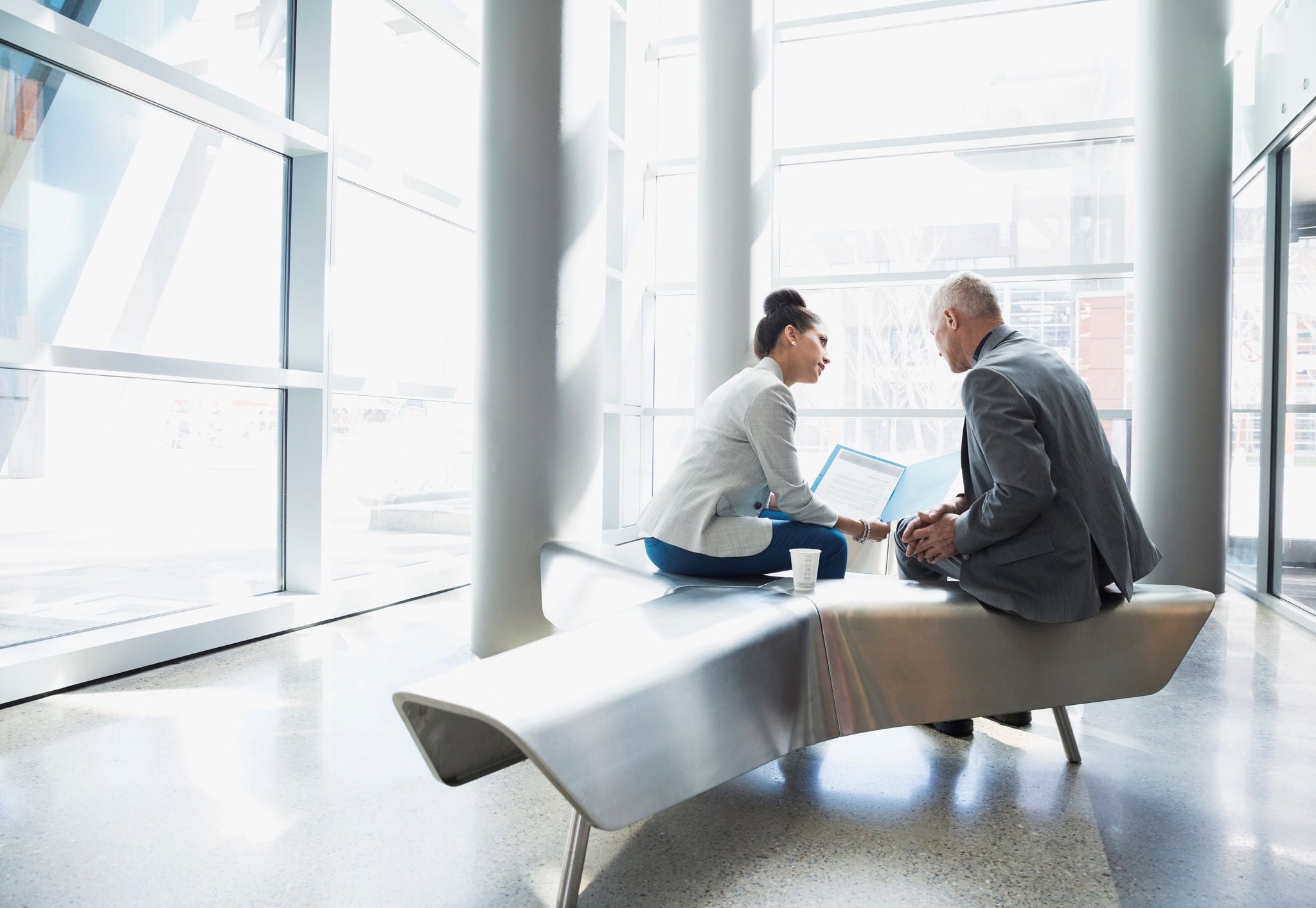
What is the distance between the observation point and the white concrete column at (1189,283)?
15.9ft

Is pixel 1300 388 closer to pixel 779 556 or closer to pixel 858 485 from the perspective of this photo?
pixel 858 485

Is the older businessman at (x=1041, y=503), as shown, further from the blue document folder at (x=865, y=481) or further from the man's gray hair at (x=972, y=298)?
the blue document folder at (x=865, y=481)

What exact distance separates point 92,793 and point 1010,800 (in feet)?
6.97

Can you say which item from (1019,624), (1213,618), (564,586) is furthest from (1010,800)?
(1213,618)

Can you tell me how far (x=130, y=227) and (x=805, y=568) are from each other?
9.42 feet

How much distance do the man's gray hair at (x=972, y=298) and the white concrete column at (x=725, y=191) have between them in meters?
3.63

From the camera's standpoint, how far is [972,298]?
7.70 feet

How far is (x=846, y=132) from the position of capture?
683 cm

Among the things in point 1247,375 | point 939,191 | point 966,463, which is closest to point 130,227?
point 966,463

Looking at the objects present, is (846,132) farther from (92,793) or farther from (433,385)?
(92,793)

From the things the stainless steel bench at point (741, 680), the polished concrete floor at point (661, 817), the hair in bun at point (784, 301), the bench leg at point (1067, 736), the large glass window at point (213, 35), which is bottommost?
the polished concrete floor at point (661, 817)

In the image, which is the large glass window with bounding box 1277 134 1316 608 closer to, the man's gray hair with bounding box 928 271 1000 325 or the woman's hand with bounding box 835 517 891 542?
the man's gray hair with bounding box 928 271 1000 325

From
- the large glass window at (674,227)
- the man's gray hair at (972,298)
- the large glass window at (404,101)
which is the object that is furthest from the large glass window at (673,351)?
the man's gray hair at (972,298)

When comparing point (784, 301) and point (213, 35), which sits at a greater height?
point (213, 35)
